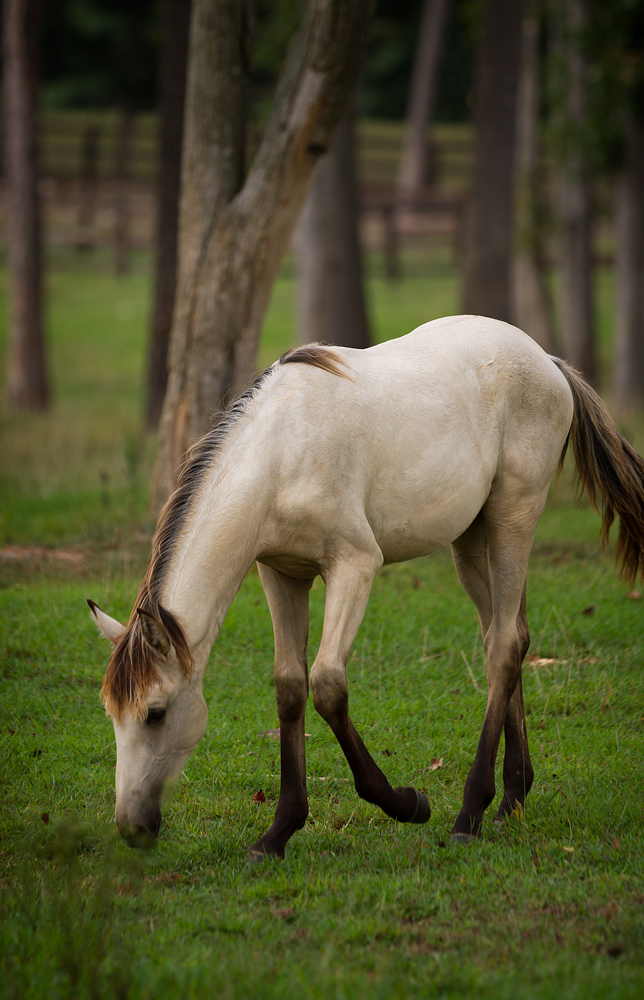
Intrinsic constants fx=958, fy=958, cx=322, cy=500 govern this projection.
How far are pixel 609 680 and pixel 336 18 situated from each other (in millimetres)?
5022

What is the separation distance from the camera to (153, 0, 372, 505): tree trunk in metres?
7.28

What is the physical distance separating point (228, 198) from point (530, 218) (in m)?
10.1

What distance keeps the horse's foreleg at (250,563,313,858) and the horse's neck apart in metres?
0.45

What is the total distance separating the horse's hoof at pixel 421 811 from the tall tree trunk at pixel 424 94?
2840 cm

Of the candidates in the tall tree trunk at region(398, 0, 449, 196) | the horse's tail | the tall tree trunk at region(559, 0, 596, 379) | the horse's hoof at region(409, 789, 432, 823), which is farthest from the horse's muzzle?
the tall tree trunk at region(398, 0, 449, 196)

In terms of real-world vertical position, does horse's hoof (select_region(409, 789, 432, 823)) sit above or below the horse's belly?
below

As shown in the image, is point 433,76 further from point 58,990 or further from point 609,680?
point 58,990

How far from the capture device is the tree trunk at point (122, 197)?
91.6ft

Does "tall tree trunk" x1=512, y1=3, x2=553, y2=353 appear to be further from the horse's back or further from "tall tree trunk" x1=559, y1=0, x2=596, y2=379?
the horse's back

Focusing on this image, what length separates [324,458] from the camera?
3.58 m

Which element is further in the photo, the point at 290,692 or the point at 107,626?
the point at 290,692

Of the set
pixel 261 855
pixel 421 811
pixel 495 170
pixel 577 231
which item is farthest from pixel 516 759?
pixel 577 231

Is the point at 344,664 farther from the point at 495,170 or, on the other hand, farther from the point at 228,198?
the point at 495,170

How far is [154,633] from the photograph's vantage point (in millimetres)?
3201
